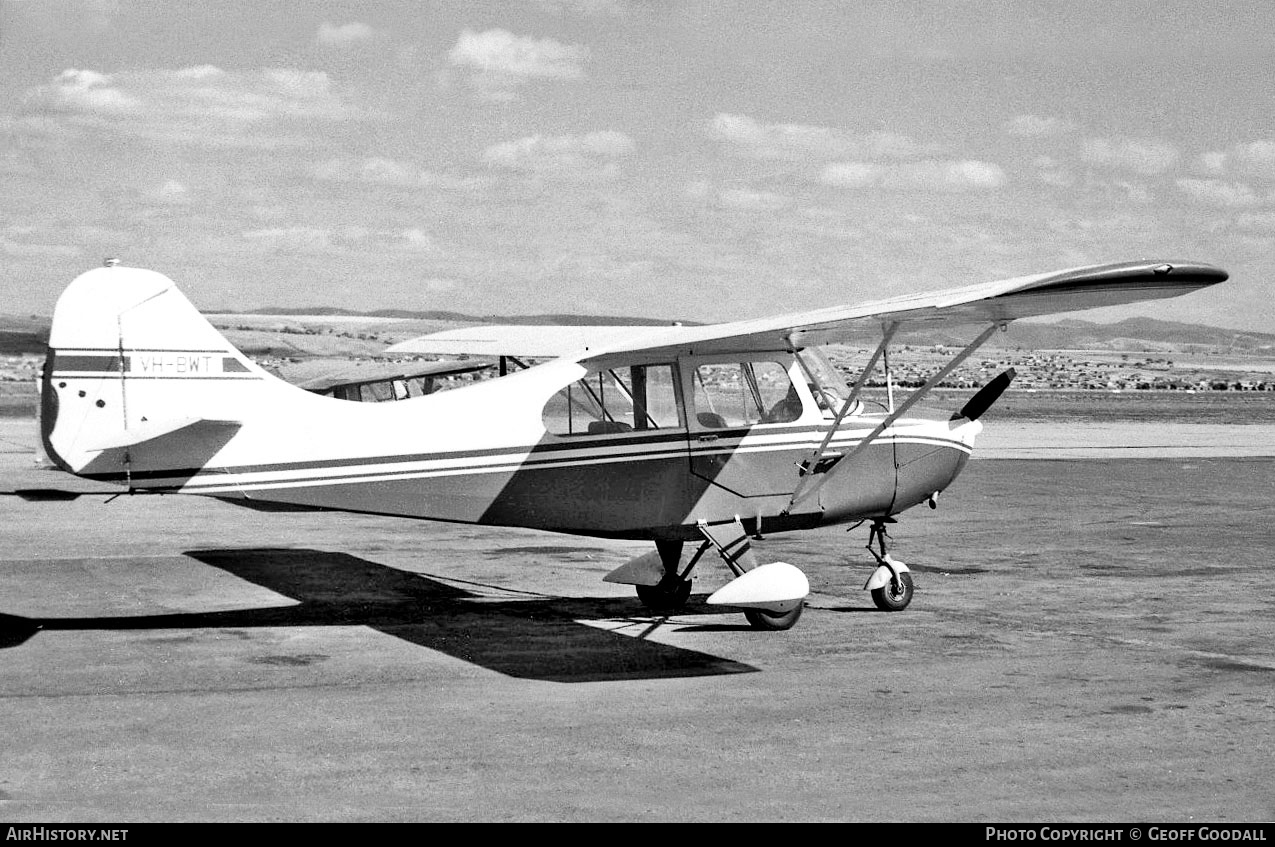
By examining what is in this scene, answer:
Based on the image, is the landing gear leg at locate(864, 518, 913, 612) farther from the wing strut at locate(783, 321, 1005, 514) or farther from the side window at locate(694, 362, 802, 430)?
the side window at locate(694, 362, 802, 430)

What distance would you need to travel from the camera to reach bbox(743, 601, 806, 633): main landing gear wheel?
11.1 metres

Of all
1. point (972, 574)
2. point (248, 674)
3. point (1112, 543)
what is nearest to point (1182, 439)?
point (1112, 543)

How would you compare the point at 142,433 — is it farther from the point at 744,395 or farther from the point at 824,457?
the point at 824,457

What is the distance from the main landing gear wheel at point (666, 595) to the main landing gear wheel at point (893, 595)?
157 cm

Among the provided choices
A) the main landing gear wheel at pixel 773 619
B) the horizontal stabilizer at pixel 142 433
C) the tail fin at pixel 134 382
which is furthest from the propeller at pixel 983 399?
the horizontal stabilizer at pixel 142 433

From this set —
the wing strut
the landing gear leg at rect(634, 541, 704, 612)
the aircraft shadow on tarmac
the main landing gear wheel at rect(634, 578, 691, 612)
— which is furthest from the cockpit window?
the aircraft shadow on tarmac

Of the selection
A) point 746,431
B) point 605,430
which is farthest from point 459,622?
point 746,431

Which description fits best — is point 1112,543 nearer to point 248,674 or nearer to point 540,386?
point 540,386

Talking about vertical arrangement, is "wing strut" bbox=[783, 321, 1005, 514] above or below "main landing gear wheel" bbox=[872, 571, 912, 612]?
above

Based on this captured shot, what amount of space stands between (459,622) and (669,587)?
5.91 ft

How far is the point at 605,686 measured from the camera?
927 centimetres

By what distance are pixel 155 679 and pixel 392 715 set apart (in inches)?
73.7

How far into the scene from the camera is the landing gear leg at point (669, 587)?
12.1 meters

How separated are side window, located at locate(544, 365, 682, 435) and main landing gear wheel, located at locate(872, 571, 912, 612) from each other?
2290mm
